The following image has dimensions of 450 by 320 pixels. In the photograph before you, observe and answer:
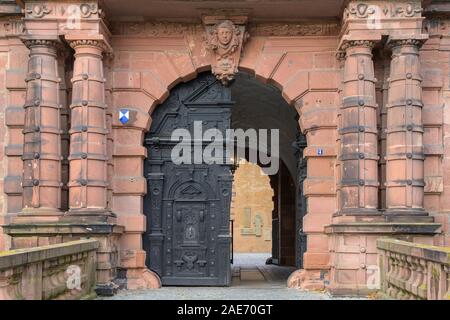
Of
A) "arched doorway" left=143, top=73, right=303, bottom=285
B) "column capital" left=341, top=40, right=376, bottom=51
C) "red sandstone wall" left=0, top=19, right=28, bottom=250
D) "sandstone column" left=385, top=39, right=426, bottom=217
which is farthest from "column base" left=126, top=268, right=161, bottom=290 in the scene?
"column capital" left=341, top=40, right=376, bottom=51

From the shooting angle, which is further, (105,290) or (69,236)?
(69,236)

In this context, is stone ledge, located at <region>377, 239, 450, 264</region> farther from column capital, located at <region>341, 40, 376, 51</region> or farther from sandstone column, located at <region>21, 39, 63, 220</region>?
sandstone column, located at <region>21, 39, 63, 220</region>

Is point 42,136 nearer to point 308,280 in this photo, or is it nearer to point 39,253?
point 39,253

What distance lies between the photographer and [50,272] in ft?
30.6

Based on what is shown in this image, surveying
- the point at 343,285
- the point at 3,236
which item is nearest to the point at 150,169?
the point at 3,236

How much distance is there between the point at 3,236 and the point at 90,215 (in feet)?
6.15

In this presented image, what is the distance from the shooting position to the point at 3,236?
42.7 ft

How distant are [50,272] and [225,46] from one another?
18.0ft

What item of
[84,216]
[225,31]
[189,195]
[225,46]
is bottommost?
[84,216]

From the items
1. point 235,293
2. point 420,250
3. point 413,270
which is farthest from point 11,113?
point 420,250

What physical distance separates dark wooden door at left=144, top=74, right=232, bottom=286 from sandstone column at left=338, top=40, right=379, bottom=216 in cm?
229

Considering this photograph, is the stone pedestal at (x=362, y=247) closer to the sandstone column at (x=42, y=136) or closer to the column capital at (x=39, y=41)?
the sandstone column at (x=42, y=136)
